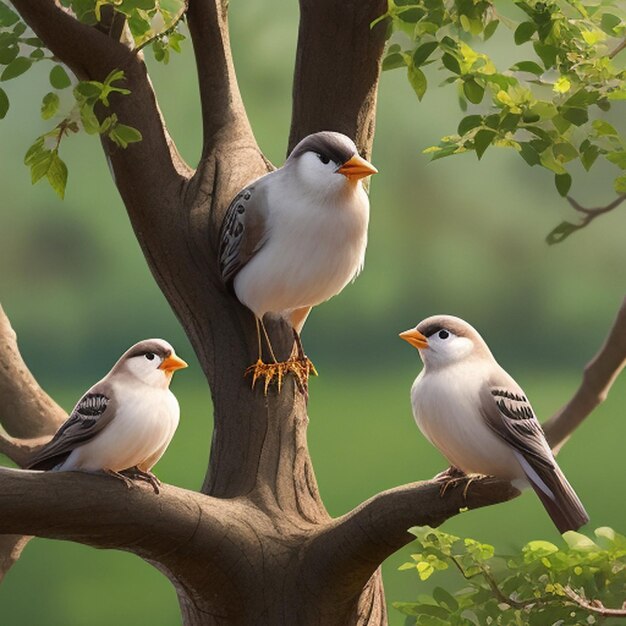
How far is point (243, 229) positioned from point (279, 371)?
232mm

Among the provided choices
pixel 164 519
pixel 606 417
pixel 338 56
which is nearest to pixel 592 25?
pixel 338 56

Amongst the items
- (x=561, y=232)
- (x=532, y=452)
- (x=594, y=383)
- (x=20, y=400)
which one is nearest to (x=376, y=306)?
(x=561, y=232)

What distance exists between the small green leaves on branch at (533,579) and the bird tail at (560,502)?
0.02 m

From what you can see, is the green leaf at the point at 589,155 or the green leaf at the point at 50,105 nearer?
the green leaf at the point at 589,155

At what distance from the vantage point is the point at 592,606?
1.41 meters

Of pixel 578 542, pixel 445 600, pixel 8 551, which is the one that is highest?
pixel 578 542

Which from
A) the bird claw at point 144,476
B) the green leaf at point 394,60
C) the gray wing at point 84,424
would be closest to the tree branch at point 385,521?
the bird claw at point 144,476

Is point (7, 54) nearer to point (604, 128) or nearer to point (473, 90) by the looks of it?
point (473, 90)

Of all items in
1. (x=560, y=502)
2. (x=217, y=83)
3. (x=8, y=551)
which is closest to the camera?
(x=560, y=502)

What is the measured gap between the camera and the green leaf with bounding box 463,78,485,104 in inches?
58.4

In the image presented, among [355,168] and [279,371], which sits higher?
[355,168]

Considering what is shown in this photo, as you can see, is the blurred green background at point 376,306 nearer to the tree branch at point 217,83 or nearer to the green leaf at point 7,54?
the tree branch at point 217,83

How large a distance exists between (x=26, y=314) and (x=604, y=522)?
136 cm

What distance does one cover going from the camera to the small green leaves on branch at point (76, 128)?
4.99 feet
